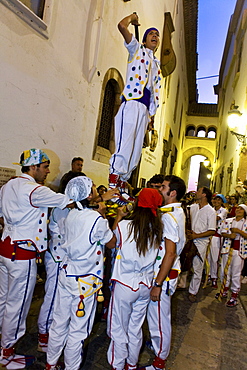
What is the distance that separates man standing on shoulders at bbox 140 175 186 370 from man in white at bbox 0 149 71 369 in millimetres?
1076

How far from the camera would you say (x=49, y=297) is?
9.71 ft

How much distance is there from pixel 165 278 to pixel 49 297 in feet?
4.16

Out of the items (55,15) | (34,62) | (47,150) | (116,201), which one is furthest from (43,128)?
(116,201)

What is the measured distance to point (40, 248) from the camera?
272cm

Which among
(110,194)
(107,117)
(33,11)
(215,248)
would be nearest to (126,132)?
(110,194)

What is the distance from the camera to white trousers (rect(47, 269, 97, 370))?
2.42 m

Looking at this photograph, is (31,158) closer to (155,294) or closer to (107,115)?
(155,294)

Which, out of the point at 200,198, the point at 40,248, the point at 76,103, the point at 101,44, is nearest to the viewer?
the point at 40,248

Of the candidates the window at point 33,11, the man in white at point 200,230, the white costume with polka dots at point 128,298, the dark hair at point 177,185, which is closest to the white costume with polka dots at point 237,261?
the man in white at point 200,230

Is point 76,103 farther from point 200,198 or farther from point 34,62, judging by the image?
point 200,198

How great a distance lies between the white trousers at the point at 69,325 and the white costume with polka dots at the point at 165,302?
703 mm

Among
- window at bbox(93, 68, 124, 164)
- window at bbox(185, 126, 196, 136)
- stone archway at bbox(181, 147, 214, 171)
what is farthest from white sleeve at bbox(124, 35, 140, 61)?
window at bbox(185, 126, 196, 136)

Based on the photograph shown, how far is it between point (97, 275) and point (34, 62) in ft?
11.8

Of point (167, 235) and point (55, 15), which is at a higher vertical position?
point (55, 15)
